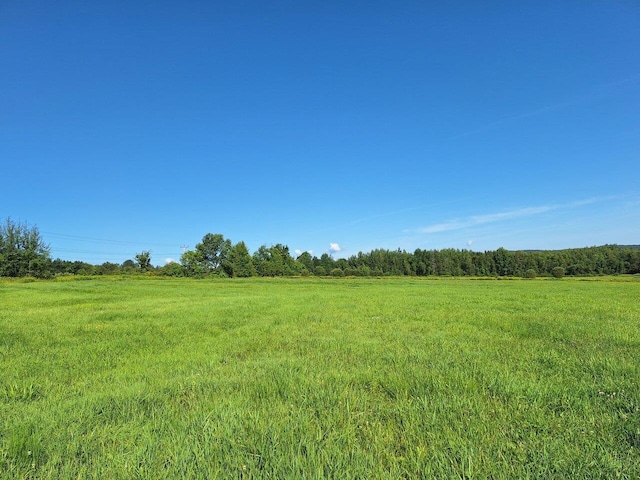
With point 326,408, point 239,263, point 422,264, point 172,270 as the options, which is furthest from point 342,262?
point 326,408

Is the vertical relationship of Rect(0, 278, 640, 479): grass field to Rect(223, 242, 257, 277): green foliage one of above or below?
below

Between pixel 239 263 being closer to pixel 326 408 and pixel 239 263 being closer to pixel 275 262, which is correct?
pixel 275 262

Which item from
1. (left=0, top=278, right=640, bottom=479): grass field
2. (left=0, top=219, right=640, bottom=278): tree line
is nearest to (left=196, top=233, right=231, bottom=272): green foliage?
(left=0, top=219, right=640, bottom=278): tree line

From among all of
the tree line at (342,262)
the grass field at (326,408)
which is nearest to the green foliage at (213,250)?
the tree line at (342,262)

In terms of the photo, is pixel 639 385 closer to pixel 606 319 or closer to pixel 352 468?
pixel 352 468

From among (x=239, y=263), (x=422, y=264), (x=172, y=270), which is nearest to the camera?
(x=172, y=270)

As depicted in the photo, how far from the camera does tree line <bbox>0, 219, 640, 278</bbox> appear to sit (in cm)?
8679

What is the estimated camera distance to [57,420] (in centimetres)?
365

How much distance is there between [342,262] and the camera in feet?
479

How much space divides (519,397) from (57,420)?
5.07 m

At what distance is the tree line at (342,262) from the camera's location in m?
86.8

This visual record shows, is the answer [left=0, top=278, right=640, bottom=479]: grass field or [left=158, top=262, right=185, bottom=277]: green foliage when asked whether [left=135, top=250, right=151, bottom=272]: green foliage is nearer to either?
[left=158, top=262, right=185, bottom=277]: green foliage

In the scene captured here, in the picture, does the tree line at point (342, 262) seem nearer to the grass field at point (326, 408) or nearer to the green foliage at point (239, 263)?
the green foliage at point (239, 263)

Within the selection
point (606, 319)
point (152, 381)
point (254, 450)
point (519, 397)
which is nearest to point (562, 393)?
point (519, 397)
